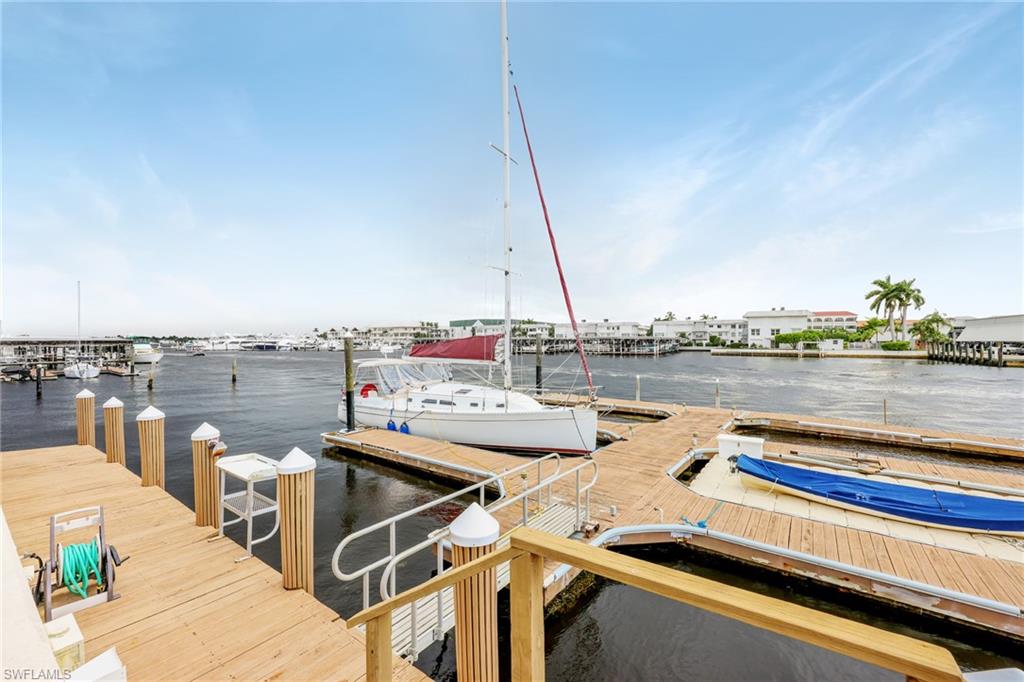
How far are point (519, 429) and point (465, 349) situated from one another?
3955 millimetres

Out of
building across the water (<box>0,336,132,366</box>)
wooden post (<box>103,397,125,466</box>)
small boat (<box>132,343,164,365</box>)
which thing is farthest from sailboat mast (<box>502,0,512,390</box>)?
building across the water (<box>0,336,132,366</box>)

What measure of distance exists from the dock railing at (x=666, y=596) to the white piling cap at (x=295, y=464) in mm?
2787

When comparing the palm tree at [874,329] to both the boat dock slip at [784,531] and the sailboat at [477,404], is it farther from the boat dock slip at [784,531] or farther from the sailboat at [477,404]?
the sailboat at [477,404]

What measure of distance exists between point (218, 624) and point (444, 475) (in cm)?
787

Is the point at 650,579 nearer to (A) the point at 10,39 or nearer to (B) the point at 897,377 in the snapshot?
(A) the point at 10,39

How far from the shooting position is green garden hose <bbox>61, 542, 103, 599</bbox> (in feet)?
14.4

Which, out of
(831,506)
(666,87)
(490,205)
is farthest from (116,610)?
(666,87)

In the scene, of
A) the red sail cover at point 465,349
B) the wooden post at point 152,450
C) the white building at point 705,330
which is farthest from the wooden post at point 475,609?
the white building at point 705,330

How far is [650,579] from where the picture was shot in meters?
1.28

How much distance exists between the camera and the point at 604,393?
34625 millimetres

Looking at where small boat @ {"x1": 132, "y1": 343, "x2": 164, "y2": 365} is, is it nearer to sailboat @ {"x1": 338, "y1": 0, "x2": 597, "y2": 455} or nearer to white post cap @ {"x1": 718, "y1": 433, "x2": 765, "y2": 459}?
sailboat @ {"x1": 338, "y1": 0, "x2": 597, "y2": 455}

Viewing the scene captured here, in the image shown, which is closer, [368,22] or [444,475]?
[444,475]

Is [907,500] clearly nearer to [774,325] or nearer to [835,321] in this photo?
[774,325]

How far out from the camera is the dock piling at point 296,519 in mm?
4516
